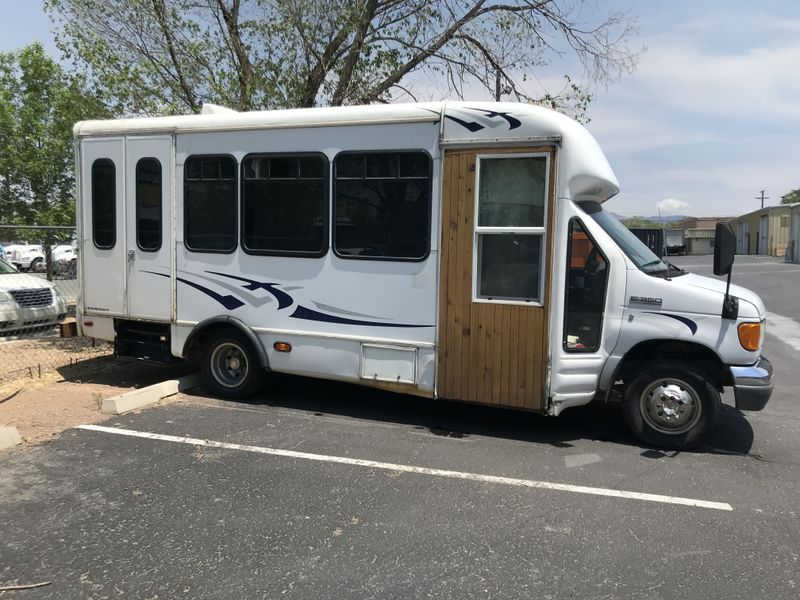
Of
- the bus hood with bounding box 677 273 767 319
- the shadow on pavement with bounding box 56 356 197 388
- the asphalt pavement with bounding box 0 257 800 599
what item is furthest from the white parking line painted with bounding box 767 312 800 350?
the shadow on pavement with bounding box 56 356 197 388

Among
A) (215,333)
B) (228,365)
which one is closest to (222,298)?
(215,333)

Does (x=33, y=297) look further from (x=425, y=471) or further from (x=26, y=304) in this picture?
(x=425, y=471)

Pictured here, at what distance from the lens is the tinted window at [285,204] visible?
6016 millimetres

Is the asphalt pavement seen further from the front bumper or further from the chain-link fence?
the chain-link fence

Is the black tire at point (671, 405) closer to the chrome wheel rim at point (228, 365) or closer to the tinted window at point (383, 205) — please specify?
the tinted window at point (383, 205)

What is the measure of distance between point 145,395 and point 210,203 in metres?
2.18

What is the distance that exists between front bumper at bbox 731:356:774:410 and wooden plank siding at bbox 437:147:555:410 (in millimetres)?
1536

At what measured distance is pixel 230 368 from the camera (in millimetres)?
6781

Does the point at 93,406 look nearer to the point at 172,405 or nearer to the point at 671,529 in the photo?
the point at 172,405

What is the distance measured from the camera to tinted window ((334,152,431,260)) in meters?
5.58

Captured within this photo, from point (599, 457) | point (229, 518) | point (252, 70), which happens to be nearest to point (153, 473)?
point (229, 518)

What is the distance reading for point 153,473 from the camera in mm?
4641

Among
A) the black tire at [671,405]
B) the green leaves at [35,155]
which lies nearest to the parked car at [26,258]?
the green leaves at [35,155]

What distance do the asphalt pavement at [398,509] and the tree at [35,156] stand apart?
44.2 ft
